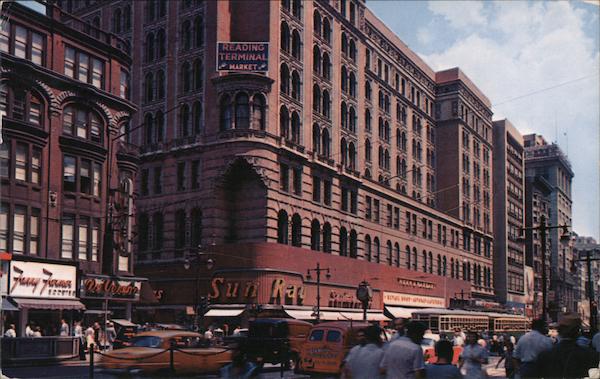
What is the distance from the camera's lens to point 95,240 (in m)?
43.4

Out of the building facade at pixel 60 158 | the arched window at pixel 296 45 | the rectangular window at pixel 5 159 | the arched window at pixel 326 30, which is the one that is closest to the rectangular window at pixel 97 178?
the building facade at pixel 60 158

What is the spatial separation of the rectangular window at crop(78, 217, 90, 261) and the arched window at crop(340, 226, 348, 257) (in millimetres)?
26812

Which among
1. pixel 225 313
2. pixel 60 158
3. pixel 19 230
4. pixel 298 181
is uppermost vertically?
pixel 298 181

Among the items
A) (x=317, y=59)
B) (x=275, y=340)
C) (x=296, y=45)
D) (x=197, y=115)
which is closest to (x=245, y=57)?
(x=197, y=115)

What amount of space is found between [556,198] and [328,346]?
5452 inches

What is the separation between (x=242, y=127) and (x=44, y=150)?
691 inches

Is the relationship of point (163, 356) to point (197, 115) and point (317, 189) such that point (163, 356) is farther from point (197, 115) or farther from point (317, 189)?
point (317, 189)

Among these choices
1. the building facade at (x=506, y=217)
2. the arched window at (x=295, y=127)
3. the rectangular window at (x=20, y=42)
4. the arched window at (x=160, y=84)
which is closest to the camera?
the rectangular window at (x=20, y=42)

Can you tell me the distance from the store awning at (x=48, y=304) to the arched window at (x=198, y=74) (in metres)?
22.4

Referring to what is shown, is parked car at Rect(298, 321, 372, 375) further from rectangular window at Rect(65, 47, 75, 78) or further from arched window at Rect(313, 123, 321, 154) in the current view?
arched window at Rect(313, 123, 321, 154)

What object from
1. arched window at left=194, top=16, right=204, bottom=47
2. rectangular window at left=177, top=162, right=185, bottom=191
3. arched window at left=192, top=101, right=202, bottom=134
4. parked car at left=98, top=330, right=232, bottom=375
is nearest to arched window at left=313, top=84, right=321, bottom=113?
arched window at left=192, top=101, right=202, bottom=134

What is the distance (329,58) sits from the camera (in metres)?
64.1

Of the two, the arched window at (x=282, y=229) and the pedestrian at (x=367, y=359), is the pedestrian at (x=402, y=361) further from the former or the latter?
the arched window at (x=282, y=229)

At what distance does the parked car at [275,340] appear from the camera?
3078 centimetres
